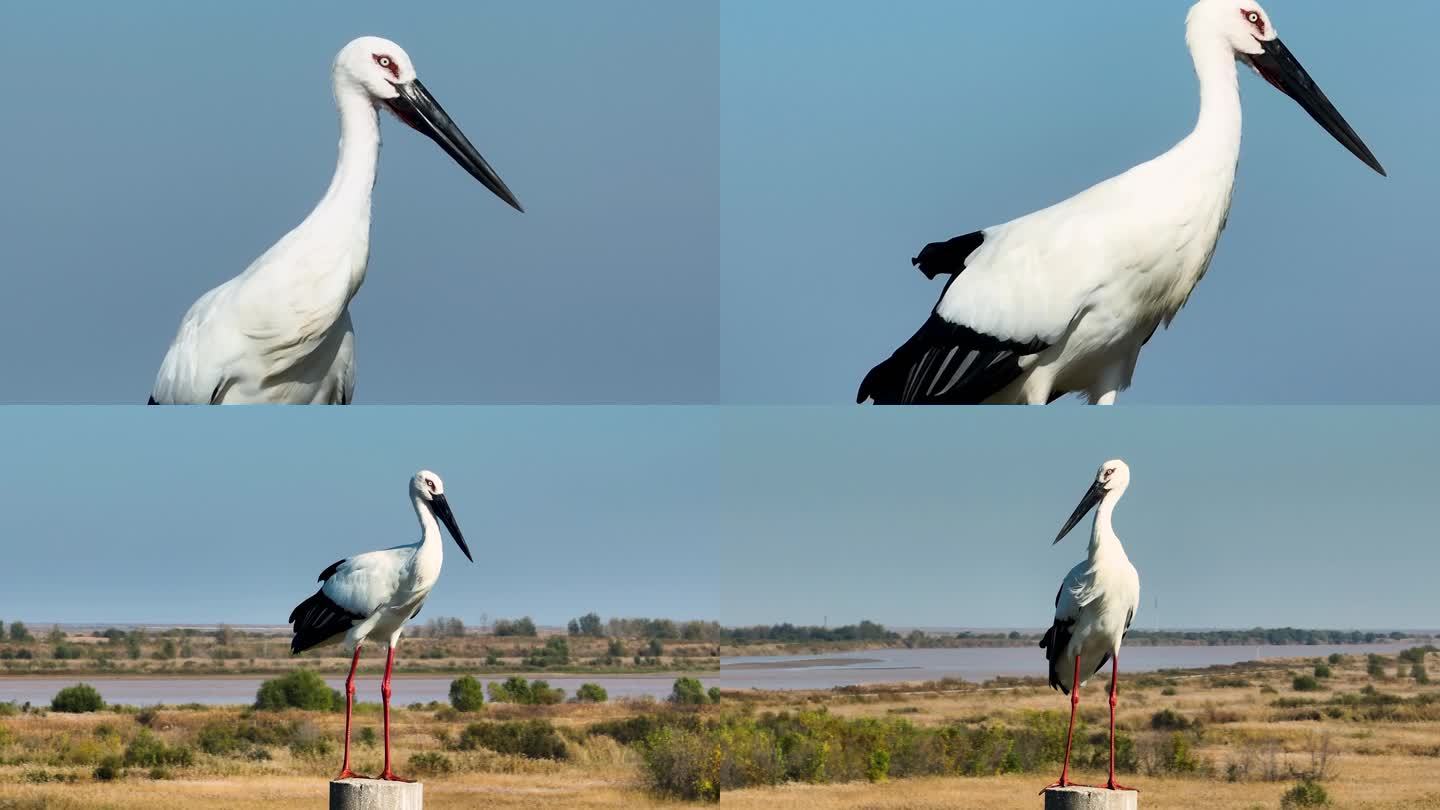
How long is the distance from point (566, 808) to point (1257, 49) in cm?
1114

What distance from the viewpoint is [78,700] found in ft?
51.4

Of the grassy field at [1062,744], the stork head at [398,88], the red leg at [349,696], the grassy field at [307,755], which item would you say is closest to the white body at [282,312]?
the stork head at [398,88]

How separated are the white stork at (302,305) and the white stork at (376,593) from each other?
70 cm

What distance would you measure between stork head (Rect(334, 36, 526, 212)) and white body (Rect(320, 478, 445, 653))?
1.40 metres

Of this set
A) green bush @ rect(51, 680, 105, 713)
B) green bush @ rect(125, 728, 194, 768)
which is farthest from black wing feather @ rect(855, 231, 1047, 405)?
green bush @ rect(125, 728, 194, 768)

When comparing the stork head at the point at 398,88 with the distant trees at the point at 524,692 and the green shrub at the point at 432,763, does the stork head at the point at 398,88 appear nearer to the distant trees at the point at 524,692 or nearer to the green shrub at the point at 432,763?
the distant trees at the point at 524,692

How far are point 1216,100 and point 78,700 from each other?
11677 mm

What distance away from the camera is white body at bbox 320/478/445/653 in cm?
772

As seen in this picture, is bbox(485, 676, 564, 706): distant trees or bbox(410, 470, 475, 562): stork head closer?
bbox(410, 470, 475, 562): stork head

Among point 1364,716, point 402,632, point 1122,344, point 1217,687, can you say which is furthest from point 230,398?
point 1364,716

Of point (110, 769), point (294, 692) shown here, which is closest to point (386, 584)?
point (294, 692)

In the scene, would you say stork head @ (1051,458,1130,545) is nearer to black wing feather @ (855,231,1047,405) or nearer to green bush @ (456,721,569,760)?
black wing feather @ (855,231,1047,405)

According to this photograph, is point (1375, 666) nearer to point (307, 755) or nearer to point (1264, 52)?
point (307, 755)

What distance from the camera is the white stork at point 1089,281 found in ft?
21.2
